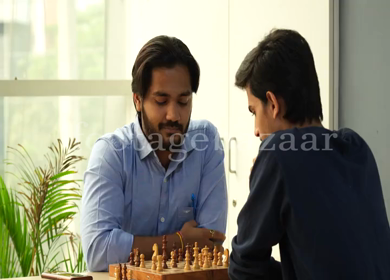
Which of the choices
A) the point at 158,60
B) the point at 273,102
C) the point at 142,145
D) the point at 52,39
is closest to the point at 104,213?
the point at 142,145

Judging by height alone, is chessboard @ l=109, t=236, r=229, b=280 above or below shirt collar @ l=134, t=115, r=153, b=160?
below

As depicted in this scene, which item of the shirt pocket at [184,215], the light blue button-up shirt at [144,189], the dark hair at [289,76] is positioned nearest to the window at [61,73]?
the light blue button-up shirt at [144,189]

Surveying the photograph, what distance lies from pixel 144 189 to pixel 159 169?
0.33 ft

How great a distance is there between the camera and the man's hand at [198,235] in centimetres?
219

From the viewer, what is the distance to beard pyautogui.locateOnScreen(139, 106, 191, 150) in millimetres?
2338

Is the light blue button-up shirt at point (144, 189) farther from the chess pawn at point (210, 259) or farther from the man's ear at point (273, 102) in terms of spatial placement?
the man's ear at point (273, 102)

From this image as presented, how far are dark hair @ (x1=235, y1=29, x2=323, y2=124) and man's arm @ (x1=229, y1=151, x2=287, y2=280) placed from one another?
0.17 meters

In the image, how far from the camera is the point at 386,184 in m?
2.91

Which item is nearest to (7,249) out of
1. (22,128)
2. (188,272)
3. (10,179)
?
(10,179)

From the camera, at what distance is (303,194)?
1371 mm

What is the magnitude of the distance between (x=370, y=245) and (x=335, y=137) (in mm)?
262

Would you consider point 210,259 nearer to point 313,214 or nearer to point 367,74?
point 313,214

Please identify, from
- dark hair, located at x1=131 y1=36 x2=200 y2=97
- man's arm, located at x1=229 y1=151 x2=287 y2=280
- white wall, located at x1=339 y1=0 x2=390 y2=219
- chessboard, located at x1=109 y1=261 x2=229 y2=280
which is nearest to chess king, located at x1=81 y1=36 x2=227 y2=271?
dark hair, located at x1=131 y1=36 x2=200 y2=97

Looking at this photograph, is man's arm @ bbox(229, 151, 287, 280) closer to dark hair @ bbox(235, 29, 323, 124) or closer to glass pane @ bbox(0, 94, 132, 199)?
dark hair @ bbox(235, 29, 323, 124)
